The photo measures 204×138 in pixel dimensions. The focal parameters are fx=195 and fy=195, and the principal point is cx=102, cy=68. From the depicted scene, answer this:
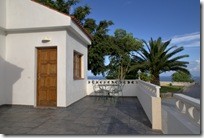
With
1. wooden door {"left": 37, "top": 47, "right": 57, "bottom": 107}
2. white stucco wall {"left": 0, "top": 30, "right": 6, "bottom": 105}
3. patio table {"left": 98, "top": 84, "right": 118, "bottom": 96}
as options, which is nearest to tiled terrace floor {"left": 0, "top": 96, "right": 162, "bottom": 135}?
wooden door {"left": 37, "top": 47, "right": 57, "bottom": 107}

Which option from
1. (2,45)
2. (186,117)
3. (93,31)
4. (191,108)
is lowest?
(186,117)

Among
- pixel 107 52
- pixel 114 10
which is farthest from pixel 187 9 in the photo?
pixel 107 52

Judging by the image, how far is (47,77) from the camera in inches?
273

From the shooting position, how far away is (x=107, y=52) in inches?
517

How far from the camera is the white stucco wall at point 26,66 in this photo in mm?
6695

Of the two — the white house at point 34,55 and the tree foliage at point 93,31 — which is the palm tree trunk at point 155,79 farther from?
the white house at point 34,55

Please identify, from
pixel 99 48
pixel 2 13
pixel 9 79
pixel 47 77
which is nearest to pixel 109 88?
pixel 47 77

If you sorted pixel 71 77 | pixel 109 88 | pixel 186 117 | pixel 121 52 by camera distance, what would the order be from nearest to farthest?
pixel 186 117, pixel 71 77, pixel 109 88, pixel 121 52

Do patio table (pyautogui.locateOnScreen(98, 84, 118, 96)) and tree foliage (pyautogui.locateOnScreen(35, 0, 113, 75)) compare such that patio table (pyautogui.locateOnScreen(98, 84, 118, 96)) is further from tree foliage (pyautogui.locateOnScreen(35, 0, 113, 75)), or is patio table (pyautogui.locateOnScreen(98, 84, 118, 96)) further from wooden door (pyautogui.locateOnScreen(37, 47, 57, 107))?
tree foliage (pyautogui.locateOnScreen(35, 0, 113, 75))

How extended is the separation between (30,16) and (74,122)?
4.13 metres

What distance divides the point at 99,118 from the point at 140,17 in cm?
365

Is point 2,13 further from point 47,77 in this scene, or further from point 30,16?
point 47,77

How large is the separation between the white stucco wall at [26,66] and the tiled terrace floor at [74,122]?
0.65 m

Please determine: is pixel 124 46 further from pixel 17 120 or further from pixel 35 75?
pixel 17 120
